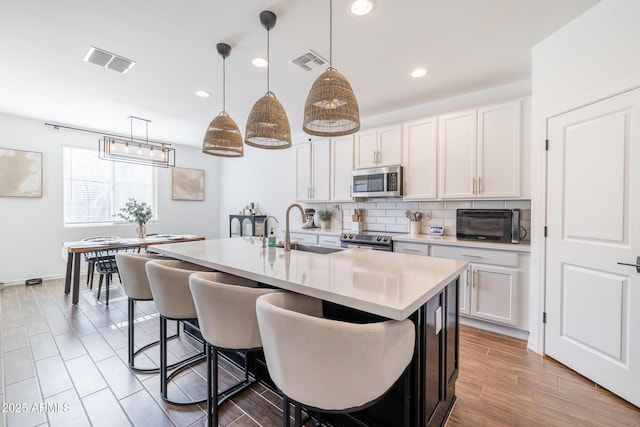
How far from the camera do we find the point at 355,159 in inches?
153

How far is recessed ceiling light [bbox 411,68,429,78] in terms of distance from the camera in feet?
8.84

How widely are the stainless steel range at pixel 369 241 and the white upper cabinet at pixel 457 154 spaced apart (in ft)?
2.78

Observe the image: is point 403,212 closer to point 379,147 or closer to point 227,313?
point 379,147

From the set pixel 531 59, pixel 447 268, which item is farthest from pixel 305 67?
pixel 447 268

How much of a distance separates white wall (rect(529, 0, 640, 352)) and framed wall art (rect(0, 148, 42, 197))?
6.73 meters

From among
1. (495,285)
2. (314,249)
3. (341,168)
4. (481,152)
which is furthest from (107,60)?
(495,285)

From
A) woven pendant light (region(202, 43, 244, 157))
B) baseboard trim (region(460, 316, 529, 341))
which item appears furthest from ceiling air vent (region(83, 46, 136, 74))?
baseboard trim (region(460, 316, 529, 341))

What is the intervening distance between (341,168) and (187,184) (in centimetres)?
394

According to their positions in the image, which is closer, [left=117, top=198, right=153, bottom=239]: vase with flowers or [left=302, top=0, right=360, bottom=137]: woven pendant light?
[left=302, top=0, right=360, bottom=137]: woven pendant light

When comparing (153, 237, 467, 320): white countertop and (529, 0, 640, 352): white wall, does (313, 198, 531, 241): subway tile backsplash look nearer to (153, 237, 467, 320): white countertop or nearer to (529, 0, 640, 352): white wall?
(529, 0, 640, 352): white wall

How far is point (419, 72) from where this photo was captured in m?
2.74

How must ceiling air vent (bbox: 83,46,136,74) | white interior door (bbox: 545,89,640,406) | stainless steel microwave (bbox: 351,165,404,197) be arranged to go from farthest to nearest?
stainless steel microwave (bbox: 351,165,404,197), ceiling air vent (bbox: 83,46,136,74), white interior door (bbox: 545,89,640,406)

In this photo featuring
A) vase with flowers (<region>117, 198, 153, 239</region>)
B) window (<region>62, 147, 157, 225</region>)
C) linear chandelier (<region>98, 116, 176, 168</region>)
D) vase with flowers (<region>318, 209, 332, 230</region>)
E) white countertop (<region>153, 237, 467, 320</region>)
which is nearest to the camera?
white countertop (<region>153, 237, 467, 320</region>)

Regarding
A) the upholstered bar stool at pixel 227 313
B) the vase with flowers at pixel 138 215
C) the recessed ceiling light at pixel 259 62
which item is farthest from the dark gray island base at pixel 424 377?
the vase with flowers at pixel 138 215
